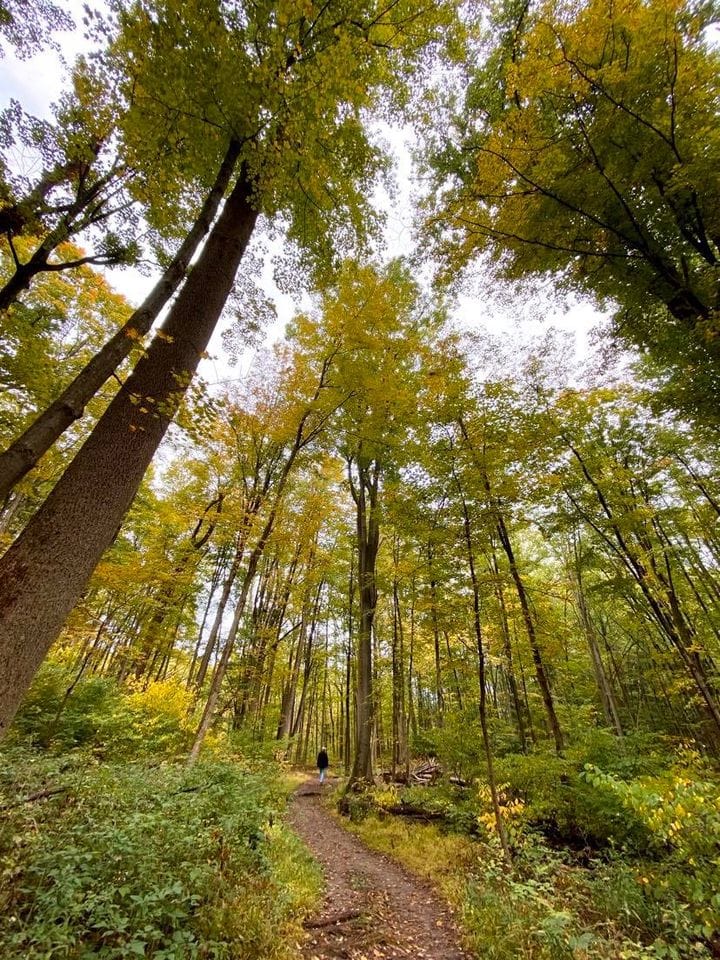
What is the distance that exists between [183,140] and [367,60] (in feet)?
8.16

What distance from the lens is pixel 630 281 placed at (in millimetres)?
4922

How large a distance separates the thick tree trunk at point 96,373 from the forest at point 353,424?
0.03m

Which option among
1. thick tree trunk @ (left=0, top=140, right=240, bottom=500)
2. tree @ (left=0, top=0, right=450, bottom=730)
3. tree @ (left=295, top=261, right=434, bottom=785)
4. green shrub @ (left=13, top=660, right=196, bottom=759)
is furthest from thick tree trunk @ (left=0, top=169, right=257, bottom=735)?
green shrub @ (left=13, top=660, right=196, bottom=759)

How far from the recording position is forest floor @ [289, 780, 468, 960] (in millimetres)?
3541

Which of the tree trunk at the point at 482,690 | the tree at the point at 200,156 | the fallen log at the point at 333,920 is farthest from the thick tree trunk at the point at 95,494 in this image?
the tree trunk at the point at 482,690

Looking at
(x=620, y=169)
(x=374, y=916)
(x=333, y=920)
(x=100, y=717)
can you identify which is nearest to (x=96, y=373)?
(x=620, y=169)

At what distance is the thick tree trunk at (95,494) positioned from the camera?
204 centimetres

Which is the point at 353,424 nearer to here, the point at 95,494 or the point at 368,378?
the point at 368,378

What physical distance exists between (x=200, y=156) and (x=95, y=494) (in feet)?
16.6

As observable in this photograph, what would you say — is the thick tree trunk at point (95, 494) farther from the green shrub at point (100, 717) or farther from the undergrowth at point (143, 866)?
the green shrub at point (100, 717)

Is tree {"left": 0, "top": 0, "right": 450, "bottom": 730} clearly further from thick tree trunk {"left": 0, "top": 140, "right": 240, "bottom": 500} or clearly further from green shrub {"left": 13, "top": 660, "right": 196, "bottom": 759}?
green shrub {"left": 13, "top": 660, "right": 196, "bottom": 759}

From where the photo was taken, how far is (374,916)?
4156mm

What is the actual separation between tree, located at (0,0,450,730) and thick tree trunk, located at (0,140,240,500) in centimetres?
28

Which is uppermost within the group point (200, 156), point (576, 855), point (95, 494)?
point (200, 156)
